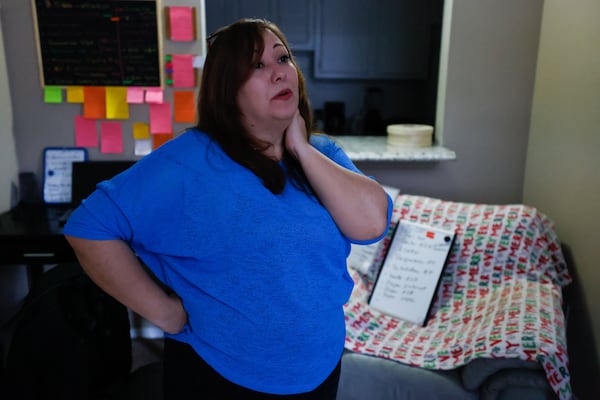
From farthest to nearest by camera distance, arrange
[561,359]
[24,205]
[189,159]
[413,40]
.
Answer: [413,40] → [24,205] → [561,359] → [189,159]

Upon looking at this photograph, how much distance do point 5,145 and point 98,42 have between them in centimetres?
65

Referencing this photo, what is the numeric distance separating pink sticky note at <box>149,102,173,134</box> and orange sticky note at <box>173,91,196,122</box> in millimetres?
38

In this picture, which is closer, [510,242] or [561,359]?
[561,359]

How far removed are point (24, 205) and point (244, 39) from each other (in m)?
2.02

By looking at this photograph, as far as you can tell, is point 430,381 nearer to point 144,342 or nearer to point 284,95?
point 284,95

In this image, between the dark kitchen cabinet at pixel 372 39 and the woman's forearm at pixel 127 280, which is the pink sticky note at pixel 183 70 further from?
the dark kitchen cabinet at pixel 372 39

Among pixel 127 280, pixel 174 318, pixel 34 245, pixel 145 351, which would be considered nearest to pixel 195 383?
pixel 174 318

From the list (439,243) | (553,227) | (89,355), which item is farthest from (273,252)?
(553,227)

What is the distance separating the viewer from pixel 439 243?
2146 mm

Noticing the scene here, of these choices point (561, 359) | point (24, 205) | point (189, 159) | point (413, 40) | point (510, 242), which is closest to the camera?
point (189, 159)

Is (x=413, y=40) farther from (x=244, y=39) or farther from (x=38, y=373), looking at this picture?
(x=38, y=373)

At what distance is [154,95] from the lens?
2.40 meters

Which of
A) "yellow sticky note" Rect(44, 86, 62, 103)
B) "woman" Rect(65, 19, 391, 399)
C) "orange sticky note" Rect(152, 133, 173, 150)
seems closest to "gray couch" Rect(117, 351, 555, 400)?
"woman" Rect(65, 19, 391, 399)

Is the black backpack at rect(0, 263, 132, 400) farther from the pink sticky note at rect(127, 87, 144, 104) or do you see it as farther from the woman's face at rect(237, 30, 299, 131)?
the pink sticky note at rect(127, 87, 144, 104)
